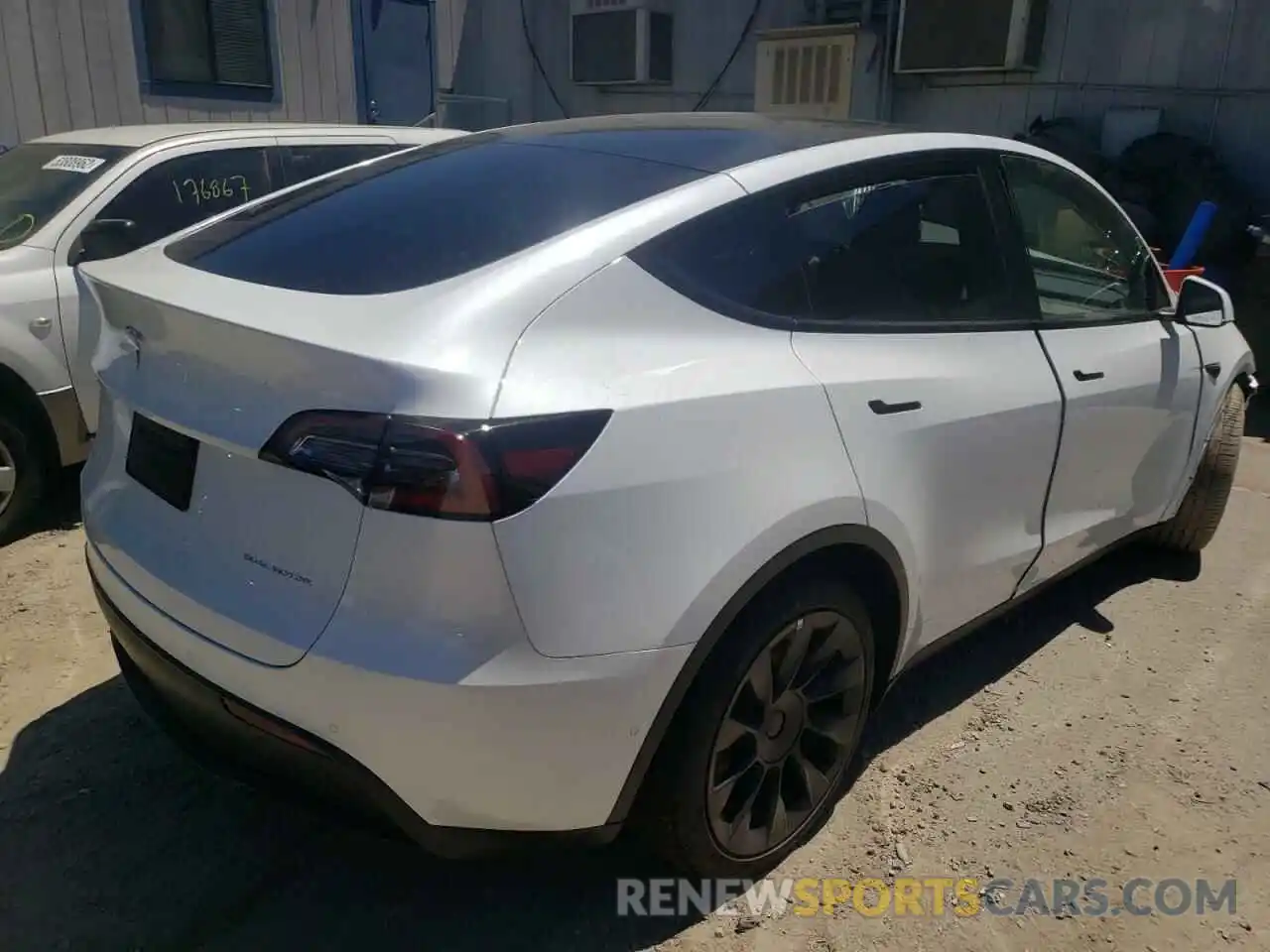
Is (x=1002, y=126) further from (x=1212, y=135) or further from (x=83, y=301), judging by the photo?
(x=83, y=301)

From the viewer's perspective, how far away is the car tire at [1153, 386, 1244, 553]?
396 cm

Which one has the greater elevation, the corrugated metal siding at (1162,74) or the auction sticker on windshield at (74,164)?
the corrugated metal siding at (1162,74)

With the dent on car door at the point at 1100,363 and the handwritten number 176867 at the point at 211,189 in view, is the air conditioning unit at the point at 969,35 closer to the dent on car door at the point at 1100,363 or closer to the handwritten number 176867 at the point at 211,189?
the dent on car door at the point at 1100,363

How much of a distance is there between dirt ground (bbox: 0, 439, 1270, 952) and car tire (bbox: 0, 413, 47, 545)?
66 cm

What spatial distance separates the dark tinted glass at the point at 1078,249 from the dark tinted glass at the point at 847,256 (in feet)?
0.86

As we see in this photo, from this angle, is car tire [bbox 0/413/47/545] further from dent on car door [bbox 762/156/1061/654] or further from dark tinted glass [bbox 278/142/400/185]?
dent on car door [bbox 762/156/1061/654]

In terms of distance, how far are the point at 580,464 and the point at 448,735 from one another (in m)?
0.51

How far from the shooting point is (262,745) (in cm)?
195

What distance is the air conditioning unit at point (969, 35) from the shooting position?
28.5 ft

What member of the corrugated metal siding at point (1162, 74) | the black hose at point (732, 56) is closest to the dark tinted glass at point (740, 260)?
the corrugated metal siding at point (1162, 74)

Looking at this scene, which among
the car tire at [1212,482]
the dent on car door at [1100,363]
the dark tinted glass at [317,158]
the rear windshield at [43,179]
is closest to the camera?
the dent on car door at [1100,363]

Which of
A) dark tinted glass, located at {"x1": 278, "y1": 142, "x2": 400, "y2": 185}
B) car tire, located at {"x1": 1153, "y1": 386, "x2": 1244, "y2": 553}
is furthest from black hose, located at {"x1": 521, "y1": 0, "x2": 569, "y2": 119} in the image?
car tire, located at {"x1": 1153, "y1": 386, "x2": 1244, "y2": 553}

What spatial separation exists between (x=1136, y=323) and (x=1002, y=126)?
6861mm

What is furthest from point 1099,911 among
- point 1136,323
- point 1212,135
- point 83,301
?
point 1212,135
